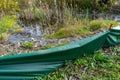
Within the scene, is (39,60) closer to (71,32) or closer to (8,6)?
(71,32)

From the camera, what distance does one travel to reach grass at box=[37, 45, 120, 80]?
4.58 meters

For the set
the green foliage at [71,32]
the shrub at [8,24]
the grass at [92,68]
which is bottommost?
the grass at [92,68]

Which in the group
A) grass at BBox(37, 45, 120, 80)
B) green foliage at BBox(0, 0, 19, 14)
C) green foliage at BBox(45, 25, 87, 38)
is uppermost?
green foliage at BBox(0, 0, 19, 14)

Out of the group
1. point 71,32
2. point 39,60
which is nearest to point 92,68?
point 39,60

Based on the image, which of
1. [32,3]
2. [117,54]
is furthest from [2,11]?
[117,54]

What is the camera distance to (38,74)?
4367 mm

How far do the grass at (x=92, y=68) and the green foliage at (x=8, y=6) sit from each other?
15.3 feet

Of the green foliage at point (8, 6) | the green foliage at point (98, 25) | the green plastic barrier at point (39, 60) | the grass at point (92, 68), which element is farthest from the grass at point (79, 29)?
the green foliage at point (8, 6)

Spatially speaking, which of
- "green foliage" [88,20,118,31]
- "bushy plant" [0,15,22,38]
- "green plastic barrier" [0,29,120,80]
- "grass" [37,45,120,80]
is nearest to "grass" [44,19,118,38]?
"green foliage" [88,20,118,31]

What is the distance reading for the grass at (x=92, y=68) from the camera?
4582mm

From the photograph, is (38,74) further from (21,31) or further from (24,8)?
(24,8)

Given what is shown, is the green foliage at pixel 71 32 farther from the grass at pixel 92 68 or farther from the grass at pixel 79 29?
the grass at pixel 92 68

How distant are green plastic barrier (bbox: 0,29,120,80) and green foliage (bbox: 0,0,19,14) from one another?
15.4ft

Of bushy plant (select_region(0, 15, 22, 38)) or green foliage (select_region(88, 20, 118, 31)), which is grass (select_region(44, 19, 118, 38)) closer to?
green foliage (select_region(88, 20, 118, 31))
